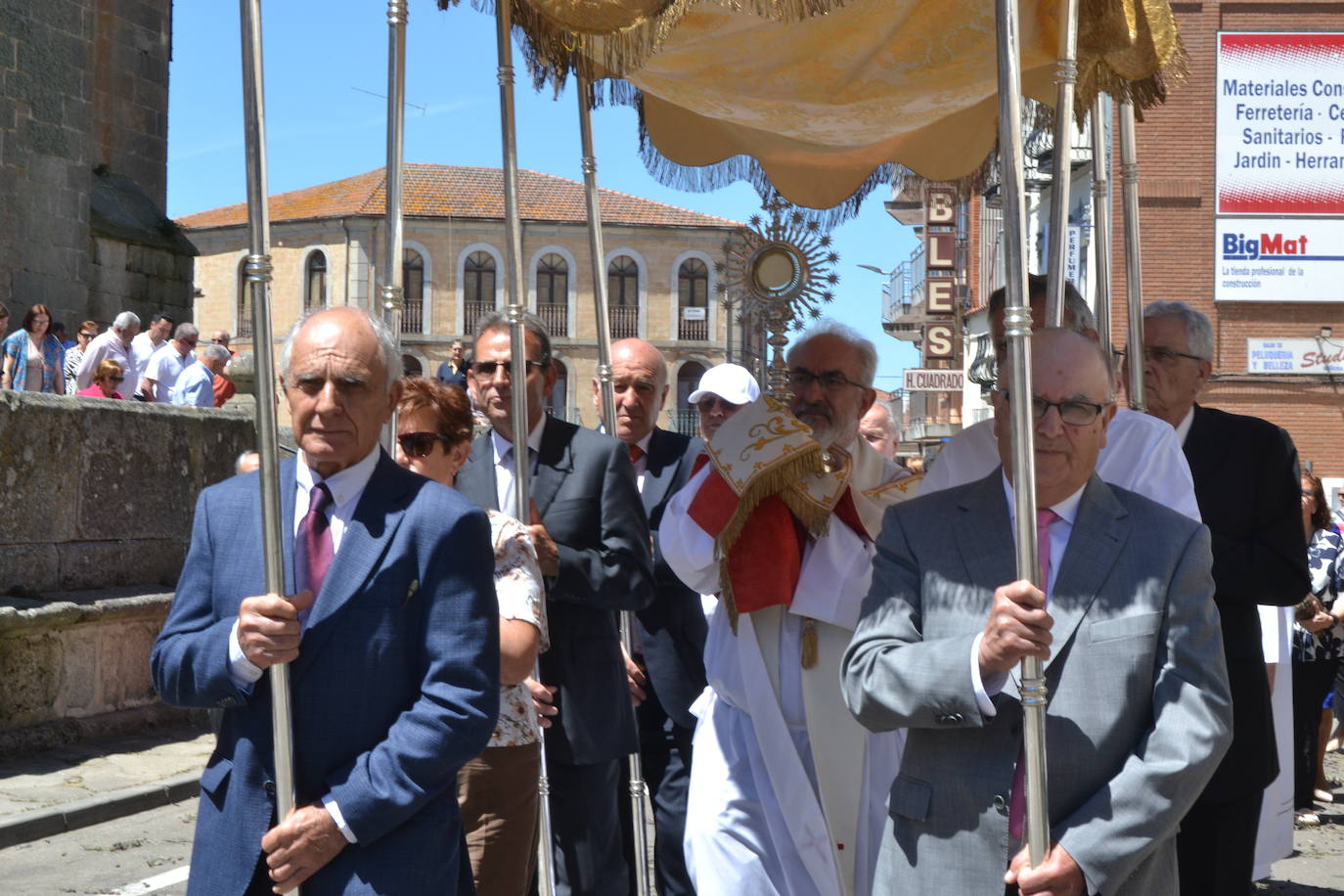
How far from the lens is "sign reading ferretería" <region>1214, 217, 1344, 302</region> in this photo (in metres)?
32.9

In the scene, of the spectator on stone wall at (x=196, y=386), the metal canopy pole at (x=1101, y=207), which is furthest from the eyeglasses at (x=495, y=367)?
the spectator on stone wall at (x=196, y=386)

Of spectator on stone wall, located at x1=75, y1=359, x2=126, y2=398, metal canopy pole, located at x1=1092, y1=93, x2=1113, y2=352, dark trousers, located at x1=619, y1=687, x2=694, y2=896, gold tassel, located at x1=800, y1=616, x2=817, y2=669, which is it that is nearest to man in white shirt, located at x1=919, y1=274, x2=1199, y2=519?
gold tassel, located at x1=800, y1=616, x2=817, y2=669

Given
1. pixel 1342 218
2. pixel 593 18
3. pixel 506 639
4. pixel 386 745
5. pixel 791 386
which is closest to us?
pixel 386 745

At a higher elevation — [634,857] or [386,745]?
[386,745]

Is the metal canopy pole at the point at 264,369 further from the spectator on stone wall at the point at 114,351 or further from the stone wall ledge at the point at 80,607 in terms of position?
the spectator on stone wall at the point at 114,351

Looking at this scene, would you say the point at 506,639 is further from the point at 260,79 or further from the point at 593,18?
the point at 593,18

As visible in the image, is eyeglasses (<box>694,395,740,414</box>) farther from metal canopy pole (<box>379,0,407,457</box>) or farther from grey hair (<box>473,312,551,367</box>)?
metal canopy pole (<box>379,0,407,457</box>)

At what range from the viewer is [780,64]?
5219mm

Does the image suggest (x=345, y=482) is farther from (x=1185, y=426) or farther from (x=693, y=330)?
(x=693, y=330)

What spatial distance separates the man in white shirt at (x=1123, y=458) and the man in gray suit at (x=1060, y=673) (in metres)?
0.40

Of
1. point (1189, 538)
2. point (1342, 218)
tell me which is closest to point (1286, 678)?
point (1189, 538)

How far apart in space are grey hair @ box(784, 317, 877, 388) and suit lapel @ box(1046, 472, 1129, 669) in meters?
1.78

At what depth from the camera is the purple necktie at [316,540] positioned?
10.4 ft

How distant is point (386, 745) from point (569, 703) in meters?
2.12
